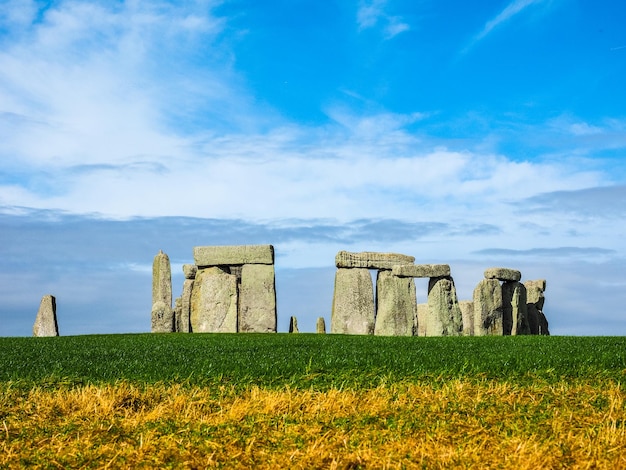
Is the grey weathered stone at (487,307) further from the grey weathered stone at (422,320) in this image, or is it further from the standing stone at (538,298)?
the standing stone at (538,298)

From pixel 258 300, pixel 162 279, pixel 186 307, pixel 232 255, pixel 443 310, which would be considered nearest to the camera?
pixel 443 310

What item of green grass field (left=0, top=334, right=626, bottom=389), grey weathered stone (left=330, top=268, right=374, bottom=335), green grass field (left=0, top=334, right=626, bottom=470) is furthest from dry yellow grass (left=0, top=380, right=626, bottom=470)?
grey weathered stone (left=330, top=268, right=374, bottom=335)

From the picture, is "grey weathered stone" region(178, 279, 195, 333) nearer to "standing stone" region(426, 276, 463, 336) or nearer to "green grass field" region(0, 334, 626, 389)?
"standing stone" region(426, 276, 463, 336)

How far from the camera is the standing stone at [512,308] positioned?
26.1 m

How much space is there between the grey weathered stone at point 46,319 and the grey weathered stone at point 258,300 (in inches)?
254

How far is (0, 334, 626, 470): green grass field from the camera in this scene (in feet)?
20.5

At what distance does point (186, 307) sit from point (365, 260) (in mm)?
6989

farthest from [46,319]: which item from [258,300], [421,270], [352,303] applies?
[421,270]

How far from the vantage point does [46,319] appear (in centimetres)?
2491

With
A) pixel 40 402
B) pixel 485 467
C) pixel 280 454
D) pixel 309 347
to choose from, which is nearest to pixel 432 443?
pixel 485 467

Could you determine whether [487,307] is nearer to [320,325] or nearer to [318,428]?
[320,325]

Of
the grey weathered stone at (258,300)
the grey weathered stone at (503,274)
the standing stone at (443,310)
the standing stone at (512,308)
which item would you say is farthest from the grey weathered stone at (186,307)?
the standing stone at (512,308)

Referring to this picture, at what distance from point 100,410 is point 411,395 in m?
3.47

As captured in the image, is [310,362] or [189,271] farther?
[189,271]
